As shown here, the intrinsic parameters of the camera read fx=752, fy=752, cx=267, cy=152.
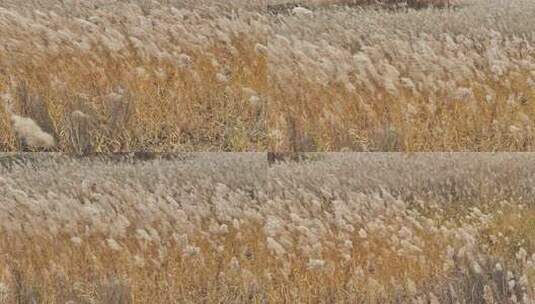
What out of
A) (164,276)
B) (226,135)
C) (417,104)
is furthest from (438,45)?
(164,276)

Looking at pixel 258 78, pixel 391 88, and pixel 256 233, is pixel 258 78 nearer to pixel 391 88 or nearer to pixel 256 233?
pixel 391 88

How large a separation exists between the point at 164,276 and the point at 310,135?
1.06m

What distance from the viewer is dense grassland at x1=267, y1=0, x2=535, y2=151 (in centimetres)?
387

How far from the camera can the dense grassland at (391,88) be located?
387cm

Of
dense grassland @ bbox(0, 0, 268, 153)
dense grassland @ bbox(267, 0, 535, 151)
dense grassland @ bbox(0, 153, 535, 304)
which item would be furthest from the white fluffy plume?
dense grassland @ bbox(267, 0, 535, 151)

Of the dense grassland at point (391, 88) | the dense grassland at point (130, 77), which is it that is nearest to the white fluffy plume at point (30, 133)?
the dense grassland at point (130, 77)

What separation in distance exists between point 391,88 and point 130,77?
1339 millimetres

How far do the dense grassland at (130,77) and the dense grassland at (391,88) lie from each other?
0.16m

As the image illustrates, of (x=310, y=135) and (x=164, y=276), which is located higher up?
(x=310, y=135)

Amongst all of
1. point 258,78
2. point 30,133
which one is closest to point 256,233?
point 258,78

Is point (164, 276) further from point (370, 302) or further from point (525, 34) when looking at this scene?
point (525, 34)

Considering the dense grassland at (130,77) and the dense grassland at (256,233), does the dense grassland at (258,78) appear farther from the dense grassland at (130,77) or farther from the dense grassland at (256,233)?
the dense grassland at (256,233)

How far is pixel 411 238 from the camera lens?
13.3 feet

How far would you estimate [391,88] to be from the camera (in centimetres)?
389
